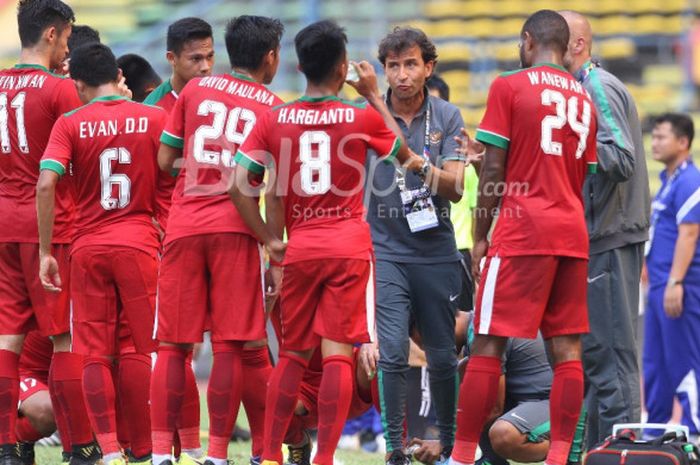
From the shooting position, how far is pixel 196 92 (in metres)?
6.50

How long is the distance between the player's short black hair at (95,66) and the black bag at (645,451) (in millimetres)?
3285

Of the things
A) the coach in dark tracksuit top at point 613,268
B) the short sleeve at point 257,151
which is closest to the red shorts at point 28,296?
the short sleeve at point 257,151

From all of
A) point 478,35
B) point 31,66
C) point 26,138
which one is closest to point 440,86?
point 31,66

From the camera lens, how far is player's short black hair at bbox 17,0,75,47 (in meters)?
7.27

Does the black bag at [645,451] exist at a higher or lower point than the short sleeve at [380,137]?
lower

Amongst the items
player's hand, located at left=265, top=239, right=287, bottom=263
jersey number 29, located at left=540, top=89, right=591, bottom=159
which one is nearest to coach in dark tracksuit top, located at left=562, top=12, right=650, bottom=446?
jersey number 29, located at left=540, top=89, right=591, bottom=159

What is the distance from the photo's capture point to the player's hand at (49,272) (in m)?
6.71

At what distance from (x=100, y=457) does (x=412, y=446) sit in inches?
72.1

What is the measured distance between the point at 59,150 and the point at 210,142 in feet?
2.76

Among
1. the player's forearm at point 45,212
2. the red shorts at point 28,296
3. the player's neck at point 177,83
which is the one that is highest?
the player's neck at point 177,83

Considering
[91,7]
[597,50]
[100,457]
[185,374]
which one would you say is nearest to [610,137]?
[185,374]

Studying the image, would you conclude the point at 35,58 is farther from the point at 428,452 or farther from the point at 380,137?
the point at 428,452

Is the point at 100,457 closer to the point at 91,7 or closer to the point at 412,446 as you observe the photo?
the point at 412,446

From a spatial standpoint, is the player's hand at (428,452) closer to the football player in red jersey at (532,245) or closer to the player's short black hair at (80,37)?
the football player in red jersey at (532,245)
